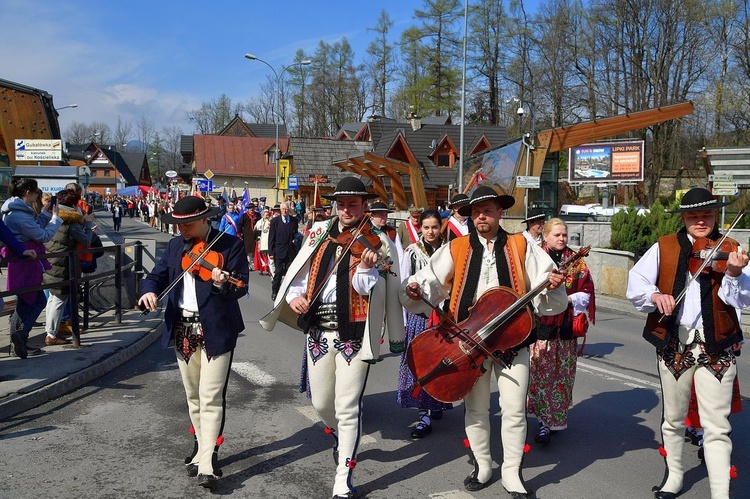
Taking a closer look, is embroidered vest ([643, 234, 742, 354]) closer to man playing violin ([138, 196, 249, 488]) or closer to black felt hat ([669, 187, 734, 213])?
black felt hat ([669, 187, 734, 213])

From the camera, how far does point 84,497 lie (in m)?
4.42

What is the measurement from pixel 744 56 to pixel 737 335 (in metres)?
38.2

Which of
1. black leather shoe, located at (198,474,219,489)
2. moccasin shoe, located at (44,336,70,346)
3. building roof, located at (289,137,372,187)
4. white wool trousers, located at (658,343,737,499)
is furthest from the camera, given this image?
building roof, located at (289,137,372,187)

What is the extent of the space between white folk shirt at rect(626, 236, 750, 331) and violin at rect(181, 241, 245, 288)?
252 centimetres

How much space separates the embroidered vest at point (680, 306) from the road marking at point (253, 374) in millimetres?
4238

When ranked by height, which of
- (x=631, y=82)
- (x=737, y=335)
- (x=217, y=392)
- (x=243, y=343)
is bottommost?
(x=243, y=343)

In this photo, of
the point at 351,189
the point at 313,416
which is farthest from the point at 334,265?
the point at 313,416

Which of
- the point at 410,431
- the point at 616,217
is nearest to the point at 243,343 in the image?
the point at 410,431

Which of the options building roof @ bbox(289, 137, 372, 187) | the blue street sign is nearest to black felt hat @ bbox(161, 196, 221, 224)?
the blue street sign

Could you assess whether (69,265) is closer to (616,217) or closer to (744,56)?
(616,217)

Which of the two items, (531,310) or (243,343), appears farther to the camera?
(243,343)

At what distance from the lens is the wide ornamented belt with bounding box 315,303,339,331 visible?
457cm

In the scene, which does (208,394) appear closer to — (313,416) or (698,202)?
(313,416)

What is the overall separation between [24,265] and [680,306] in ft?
21.3
